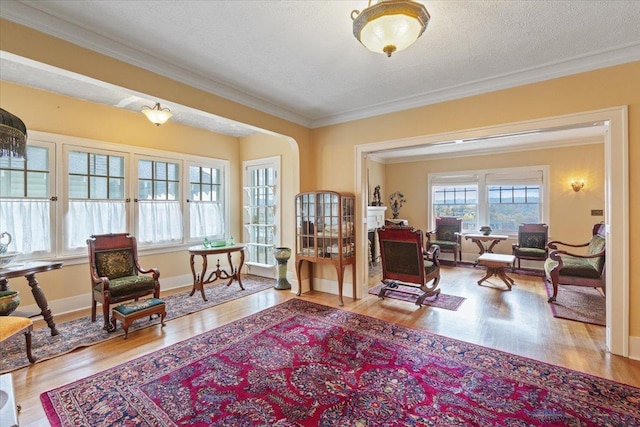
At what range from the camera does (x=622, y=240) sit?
8.61ft

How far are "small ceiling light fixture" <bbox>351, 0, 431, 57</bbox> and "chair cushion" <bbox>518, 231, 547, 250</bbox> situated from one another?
5543 millimetres

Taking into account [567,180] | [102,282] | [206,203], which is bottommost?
[102,282]

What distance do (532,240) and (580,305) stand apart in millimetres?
2271

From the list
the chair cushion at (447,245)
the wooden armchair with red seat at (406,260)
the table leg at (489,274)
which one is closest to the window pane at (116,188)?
the wooden armchair with red seat at (406,260)

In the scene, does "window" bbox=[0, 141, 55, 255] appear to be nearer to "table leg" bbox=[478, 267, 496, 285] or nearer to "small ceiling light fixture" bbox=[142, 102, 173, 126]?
"small ceiling light fixture" bbox=[142, 102, 173, 126]

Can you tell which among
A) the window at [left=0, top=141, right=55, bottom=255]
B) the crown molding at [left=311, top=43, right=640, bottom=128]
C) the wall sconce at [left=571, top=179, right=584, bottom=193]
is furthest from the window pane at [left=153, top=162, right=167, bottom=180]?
the wall sconce at [left=571, top=179, right=584, bottom=193]

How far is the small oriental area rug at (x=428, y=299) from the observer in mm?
3925

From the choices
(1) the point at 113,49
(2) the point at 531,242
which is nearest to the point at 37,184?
(1) the point at 113,49

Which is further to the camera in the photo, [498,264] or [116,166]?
[498,264]

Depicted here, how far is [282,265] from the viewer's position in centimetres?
478

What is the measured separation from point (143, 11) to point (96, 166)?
2.89m

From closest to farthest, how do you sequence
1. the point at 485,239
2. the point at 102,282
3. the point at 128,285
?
the point at 102,282 < the point at 128,285 < the point at 485,239

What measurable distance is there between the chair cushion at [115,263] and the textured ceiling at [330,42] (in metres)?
2.06

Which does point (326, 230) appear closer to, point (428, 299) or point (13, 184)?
point (428, 299)
